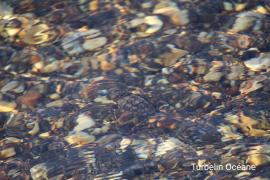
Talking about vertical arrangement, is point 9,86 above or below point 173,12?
below

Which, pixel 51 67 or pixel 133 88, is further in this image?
pixel 51 67

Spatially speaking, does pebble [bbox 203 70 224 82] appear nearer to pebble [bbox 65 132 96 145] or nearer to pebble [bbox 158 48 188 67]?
pebble [bbox 158 48 188 67]

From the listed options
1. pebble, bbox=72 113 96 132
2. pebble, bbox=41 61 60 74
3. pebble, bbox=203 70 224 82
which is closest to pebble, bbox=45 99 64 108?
pebble, bbox=72 113 96 132

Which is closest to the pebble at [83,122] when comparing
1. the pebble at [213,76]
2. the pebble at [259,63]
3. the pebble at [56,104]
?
the pebble at [56,104]

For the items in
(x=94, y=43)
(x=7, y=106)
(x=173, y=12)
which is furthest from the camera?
→ (x=173, y=12)

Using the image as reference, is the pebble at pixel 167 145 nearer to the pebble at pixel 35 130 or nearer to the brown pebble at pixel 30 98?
the pebble at pixel 35 130

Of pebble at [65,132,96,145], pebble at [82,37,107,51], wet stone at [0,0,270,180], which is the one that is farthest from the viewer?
pebble at [82,37,107,51]

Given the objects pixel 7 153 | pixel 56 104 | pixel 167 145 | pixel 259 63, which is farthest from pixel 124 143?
pixel 259 63

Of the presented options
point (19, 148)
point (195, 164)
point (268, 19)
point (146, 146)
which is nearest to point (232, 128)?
point (195, 164)

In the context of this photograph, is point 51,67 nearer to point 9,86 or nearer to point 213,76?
point 9,86
